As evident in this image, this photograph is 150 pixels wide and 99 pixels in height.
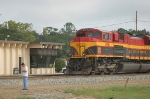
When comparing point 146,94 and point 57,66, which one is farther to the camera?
point 57,66

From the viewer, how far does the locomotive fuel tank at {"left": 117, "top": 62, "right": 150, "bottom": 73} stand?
32472 millimetres

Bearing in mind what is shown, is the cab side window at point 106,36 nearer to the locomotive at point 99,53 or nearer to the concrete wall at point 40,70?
the locomotive at point 99,53

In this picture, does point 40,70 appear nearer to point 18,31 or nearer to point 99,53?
point 99,53

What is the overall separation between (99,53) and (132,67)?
238 inches

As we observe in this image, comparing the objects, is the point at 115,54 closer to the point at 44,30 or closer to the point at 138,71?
the point at 138,71

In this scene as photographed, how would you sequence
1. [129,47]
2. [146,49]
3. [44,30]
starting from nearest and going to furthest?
[129,47], [146,49], [44,30]

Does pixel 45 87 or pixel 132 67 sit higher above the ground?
pixel 132 67

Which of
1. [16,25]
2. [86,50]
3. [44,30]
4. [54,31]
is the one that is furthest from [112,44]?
[54,31]

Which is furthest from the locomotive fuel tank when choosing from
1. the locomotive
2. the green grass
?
the green grass

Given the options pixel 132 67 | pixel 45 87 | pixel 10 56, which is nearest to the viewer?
pixel 45 87

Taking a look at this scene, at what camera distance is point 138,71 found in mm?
36281

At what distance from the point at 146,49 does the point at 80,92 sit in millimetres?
23678

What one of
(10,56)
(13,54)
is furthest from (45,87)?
(13,54)

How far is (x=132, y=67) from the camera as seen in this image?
1344 inches
